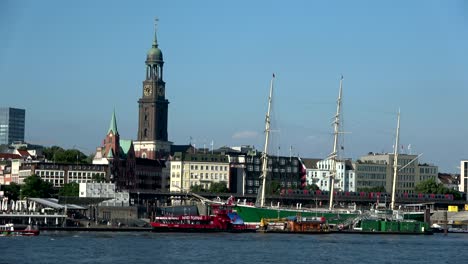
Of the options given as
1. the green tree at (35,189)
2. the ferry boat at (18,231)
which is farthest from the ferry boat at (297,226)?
the green tree at (35,189)

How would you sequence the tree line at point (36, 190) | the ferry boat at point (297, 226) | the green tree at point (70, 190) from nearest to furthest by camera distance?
the ferry boat at point (297, 226), the tree line at point (36, 190), the green tree at point (70, 190)

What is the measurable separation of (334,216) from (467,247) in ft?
134

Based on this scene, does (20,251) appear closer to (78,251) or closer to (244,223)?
(78,251)

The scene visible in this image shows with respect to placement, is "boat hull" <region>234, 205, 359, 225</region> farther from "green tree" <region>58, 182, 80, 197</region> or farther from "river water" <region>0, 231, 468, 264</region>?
"green tree" <region>58, 182, 80, 197</region>

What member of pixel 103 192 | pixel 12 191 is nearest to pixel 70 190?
pixel 103 192

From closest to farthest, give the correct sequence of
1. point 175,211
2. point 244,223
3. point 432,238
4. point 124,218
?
point 432,238 → point 244,223 → point 124,218 → point 175,211

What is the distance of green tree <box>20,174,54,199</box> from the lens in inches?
7441

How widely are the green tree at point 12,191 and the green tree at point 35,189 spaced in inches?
88.7

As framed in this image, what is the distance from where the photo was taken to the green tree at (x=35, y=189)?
189000 mm

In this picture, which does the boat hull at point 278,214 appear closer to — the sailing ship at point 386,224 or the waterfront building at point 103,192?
the sailing ship at point 386,224

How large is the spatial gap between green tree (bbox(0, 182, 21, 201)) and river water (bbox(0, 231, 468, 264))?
51283mm

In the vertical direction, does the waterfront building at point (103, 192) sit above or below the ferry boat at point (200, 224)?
above

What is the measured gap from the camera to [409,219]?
169 meters

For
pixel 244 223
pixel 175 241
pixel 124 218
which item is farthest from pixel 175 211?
pixel 175 241
